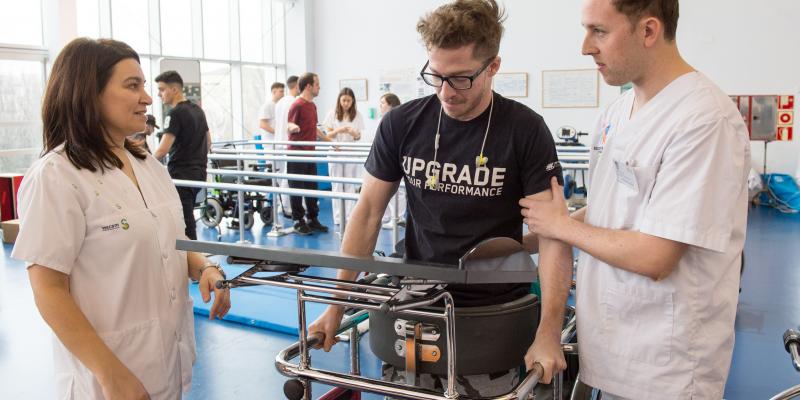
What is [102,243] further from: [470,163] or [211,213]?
[211,213]

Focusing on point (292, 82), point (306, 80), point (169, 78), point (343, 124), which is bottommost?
point (343, 124)

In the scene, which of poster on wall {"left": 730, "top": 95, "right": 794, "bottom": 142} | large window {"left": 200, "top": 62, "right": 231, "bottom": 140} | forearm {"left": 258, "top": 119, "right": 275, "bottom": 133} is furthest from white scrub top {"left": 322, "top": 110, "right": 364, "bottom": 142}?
poster on wall {"left": 730, "top": 95, "right": 794, "bottom": 142}

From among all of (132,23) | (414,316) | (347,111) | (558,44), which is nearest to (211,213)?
(347,111)

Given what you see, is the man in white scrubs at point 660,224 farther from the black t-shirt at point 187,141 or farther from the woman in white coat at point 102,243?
the black t-shirt at point 187,141

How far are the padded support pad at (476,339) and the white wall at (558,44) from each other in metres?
6.66

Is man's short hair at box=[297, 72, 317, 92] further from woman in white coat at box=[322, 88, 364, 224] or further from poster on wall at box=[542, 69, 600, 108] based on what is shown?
poster on wall at box=[542, 69, 600, 108]

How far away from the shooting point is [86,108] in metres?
1.53

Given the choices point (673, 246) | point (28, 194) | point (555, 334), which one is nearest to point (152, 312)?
point (28, 194)

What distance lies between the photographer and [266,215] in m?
7.83

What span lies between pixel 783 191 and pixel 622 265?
886 centimetres

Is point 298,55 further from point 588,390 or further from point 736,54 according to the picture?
point 588,390

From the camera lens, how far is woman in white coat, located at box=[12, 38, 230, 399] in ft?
4.62

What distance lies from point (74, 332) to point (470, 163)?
959 mm

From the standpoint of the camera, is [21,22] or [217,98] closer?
[21,22]
